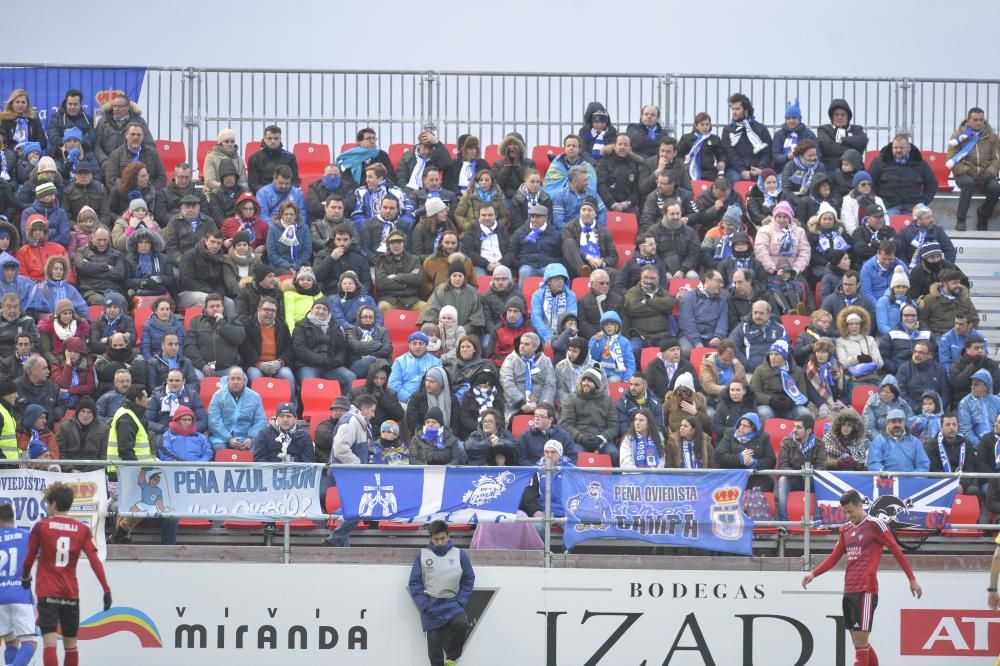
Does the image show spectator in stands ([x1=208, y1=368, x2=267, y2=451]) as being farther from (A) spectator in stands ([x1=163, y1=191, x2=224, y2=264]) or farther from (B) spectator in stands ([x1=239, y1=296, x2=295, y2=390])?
(A) spectator in stands ([x1=163, y1=191, x2=224, y2=264])

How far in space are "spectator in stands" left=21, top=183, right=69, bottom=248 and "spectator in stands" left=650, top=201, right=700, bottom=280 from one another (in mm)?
7167

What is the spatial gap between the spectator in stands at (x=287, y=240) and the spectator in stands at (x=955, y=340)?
25.4 feet

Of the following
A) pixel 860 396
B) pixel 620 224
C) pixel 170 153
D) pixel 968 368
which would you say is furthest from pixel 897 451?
pixel 170 153

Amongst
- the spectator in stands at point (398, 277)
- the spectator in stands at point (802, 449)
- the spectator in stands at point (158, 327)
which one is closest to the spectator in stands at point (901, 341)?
the spectator in stands at point (802, 449)

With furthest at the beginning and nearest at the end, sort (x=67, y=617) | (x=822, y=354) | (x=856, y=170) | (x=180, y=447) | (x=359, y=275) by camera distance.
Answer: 1. (x=856, y=170)
2. (x=359, y=275)
3. (x=822, y=354)
4. (x=180, y=447)
5. (x=67, y=617)

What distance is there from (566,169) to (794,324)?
3760 millimetres

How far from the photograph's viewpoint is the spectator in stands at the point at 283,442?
17750mm

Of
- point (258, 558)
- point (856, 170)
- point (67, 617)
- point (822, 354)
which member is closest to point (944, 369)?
point (822, 354)

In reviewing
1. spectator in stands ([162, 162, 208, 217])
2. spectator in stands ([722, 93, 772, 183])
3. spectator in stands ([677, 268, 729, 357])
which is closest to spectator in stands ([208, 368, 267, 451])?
spectator in stands ([162, 162, 208, 217])

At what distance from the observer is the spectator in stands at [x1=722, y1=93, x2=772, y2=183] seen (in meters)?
24.3

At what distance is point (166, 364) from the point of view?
62.2 ft

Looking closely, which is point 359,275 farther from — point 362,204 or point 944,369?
point 944,369

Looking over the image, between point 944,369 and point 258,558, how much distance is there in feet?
27.4

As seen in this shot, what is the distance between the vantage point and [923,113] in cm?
2695
